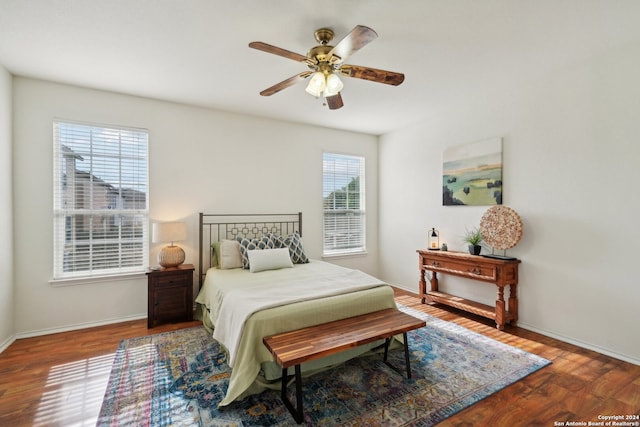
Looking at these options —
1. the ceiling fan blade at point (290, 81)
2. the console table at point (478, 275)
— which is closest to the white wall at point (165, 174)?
the console table at point (478, 275)

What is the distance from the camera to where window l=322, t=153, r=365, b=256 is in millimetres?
5062

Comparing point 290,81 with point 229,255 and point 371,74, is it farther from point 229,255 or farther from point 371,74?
point 229,255

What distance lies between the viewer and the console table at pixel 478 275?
10.6 ft

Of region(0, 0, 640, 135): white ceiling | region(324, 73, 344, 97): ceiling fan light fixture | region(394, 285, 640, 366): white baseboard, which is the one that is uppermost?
region(0, 0, 640, 135): white ceiling

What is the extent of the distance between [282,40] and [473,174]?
293 cm

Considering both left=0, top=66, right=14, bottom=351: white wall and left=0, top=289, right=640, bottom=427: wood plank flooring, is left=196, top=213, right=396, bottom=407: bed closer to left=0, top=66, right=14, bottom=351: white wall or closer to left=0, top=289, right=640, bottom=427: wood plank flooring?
left=0, top=289, right=640, bottom=427: wood plank flooring

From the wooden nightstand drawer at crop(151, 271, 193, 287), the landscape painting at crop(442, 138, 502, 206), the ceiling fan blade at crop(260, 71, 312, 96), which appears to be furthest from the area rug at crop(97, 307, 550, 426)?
the ceiling fan blade at crop(260, 71, 312, 96)

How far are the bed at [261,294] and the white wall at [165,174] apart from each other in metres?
0.33

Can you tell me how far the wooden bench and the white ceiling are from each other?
2348 millimetres

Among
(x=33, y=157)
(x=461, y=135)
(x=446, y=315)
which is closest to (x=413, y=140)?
(x=461, y=135)

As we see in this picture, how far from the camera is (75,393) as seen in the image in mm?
2145

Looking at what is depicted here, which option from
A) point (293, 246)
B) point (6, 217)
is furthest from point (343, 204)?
point (6, 217)

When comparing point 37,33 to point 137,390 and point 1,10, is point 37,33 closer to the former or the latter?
point 1,10

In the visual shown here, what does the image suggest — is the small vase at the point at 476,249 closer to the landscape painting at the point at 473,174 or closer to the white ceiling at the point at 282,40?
the landscape painting at the point at 473,174
